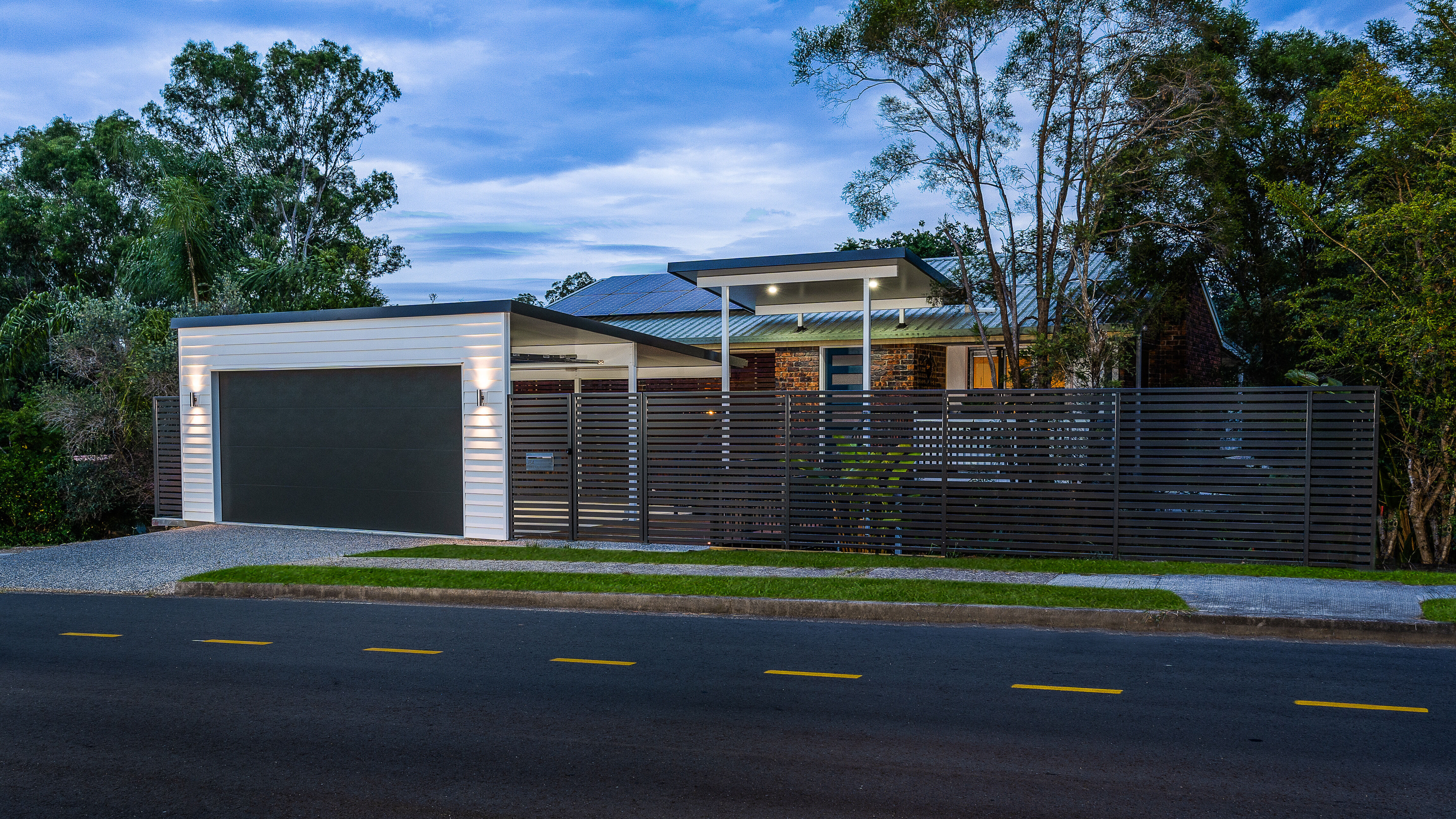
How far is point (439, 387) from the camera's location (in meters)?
15.3

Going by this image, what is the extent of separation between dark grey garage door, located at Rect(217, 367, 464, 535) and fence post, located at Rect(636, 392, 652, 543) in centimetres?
282

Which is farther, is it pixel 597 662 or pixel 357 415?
pixel 357 415

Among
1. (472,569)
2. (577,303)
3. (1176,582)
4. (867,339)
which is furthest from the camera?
(577,303)

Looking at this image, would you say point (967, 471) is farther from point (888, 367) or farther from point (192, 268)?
point (192, 268)

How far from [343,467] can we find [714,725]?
11.8 metres

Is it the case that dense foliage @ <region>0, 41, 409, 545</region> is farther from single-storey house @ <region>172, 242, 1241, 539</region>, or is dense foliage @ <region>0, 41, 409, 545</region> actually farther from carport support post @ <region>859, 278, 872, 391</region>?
carport support post @ <region>859, 278, 872, 391</region>

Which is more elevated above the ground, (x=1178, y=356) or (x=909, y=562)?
(x=1178, y=356)

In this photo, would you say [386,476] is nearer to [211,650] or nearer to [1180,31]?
[211,650]

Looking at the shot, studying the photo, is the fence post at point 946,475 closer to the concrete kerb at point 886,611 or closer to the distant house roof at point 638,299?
the concrete kerb at point 886,611

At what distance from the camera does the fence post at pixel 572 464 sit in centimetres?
1442

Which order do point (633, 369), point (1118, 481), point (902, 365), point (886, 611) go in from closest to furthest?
1. point (886, 611)
2. point (1118, 481)
3. point (633, 369)
4. point (902, 365)

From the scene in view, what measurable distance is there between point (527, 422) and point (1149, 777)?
36.0 ft

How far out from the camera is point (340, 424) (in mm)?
16125

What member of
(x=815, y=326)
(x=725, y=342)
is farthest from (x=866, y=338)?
(x=815, y=326)
